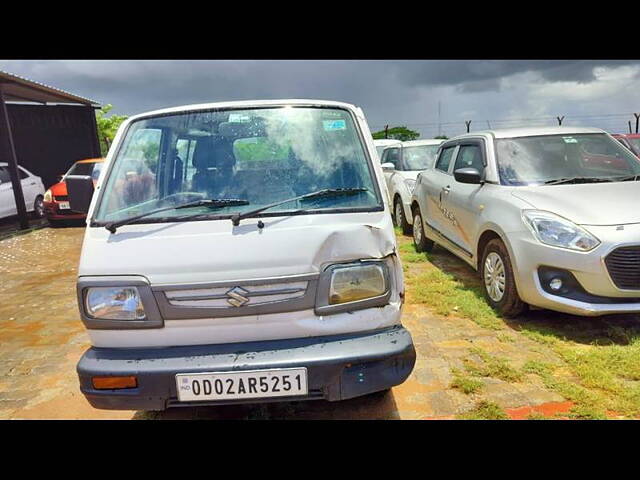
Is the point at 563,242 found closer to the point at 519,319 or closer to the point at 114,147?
the point at 519,319

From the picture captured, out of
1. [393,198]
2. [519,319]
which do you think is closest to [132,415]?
[519,319]

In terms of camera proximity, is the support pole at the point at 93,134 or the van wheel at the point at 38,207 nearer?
the van wheel at the point at 38,207

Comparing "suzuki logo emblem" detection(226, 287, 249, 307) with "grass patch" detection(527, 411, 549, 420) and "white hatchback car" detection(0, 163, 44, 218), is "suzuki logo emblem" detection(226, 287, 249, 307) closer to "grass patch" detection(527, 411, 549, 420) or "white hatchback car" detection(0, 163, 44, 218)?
"grass patch" detection(527, 411, 549, 420)

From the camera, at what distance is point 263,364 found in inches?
76.6

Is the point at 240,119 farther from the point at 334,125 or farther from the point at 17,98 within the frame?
the point at 17,98

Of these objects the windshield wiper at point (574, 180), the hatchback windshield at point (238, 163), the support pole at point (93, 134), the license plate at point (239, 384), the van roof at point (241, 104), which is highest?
the support pole at point (93, 134)

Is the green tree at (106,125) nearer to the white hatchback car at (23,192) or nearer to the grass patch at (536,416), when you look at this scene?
the white hatchback car at (23,192)

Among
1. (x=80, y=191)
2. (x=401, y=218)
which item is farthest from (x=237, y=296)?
(x=401, y=218)

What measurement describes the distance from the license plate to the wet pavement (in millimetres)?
718

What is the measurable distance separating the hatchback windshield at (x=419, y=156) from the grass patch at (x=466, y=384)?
5.53 meters

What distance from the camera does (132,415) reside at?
2.68m

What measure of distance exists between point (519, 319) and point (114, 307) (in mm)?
3231

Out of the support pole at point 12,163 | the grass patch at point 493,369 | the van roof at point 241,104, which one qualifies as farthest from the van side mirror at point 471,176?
the support pole at point 12,163

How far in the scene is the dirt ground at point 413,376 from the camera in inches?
102
